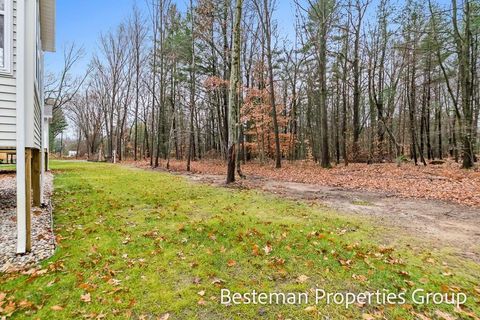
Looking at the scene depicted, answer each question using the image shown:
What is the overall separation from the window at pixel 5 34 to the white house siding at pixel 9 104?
0.05 metres

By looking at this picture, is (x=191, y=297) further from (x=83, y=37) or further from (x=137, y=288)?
(x=83, y=37)

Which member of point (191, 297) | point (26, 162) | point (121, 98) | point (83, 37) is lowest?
point (191, 297)

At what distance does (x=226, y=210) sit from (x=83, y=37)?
28021 millimetres

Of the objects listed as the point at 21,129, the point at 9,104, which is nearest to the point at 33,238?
the point at 21,129

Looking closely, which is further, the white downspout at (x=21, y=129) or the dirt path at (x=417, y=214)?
the dirt path at (x=417, y=214)

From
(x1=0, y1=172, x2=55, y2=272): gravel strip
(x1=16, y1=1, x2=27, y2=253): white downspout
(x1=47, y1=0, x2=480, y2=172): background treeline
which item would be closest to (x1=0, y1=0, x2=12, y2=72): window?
(x1=16, y1=1, x2=27, y2=253): white downspout

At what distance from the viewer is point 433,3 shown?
13586mm

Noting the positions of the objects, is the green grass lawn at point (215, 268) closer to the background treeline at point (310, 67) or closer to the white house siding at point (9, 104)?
the white house siding at point (9, 104)

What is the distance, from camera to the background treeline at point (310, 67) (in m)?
13.7

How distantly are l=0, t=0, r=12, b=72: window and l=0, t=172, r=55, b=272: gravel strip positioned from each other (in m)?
2.52

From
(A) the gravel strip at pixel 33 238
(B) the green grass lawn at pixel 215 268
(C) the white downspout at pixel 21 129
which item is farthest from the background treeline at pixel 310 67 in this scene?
(C) the white downspout at pixel 21 129

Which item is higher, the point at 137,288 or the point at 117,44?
the point at 117,44

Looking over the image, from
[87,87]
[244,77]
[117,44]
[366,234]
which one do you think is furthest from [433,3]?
[87,87]

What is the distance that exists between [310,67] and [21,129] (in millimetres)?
18878
